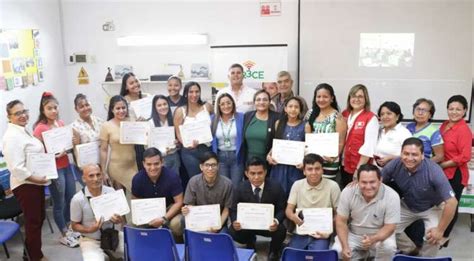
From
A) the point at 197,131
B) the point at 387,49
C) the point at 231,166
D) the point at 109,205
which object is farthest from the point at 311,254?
the point at 387,49

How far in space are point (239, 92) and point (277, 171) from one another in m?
1.12

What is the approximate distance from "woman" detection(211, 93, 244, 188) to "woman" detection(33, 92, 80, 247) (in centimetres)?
151

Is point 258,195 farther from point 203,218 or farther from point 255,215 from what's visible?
point 203,218

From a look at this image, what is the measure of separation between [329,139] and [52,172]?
2648mm

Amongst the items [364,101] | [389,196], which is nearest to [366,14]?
[364,101]

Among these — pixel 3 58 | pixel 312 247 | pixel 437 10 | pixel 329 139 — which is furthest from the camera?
pixel 437 10

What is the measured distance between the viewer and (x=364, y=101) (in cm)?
407

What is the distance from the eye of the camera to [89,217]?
3.66 m

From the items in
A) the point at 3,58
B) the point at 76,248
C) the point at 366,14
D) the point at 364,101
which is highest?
the point at 366,14

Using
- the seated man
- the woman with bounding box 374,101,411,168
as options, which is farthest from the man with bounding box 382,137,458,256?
the seated man

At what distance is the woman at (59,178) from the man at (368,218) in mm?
2821

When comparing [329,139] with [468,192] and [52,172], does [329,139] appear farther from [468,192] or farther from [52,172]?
[52,172]

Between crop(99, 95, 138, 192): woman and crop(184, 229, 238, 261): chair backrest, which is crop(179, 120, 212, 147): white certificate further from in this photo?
crop(184, 229, 238, 261): chair backrest

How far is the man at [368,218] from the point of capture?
130 inches
